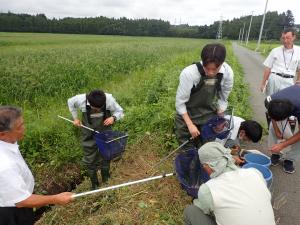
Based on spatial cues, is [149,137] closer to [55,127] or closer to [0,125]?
[55,127]

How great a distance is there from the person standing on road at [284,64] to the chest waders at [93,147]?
149 inches

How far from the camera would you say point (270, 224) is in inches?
101

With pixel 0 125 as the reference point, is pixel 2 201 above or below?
below

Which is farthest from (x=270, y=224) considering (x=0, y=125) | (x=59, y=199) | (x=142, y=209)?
(x=0, y=125)

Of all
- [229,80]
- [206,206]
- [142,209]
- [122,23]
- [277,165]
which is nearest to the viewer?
[206,206]

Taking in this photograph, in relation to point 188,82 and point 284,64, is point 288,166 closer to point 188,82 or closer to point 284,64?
point 284,64

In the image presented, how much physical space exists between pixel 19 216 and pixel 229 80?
307 cm

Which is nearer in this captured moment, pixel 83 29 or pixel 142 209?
pixel 142 209

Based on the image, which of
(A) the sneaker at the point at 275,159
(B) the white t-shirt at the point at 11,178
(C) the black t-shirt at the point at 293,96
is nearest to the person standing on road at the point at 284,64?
(A) the sneaker at the point at 275,159

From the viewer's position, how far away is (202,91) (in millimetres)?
3949

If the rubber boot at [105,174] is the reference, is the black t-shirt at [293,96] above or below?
above

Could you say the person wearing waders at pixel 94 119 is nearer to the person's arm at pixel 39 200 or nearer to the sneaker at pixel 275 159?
the person's arm at pixel 39 200

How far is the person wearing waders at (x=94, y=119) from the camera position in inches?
178

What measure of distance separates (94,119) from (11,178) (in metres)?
2.28
